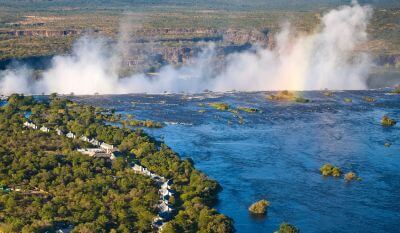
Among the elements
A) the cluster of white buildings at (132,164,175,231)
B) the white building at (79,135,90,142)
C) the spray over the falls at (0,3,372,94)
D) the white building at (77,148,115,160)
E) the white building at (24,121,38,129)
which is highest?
the spray over the falls at (0,3,372,94)

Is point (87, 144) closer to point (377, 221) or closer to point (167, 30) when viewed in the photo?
point (377, 221)

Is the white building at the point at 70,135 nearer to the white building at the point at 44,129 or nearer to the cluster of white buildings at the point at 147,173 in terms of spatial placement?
the cluster of white buildings at the point at 147,173

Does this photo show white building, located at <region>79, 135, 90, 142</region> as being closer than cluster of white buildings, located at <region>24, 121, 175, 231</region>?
Result: No

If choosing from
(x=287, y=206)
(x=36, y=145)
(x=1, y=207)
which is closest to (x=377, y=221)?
(x=287, y=206)

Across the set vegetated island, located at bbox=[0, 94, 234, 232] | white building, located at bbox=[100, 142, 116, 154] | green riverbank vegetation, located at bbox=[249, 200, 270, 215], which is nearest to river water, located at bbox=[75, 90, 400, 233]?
green riverbank vegetation, located at bbox=[249, 200, 270, 215]

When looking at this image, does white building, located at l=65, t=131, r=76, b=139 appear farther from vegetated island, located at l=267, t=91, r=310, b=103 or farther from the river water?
vegetated island, located at l=267, t=91, r=310, b=103

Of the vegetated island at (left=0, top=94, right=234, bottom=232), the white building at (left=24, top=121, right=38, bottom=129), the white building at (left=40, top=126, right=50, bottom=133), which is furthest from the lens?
the white building at (left=24, top=121, right=38, bottom=129)
